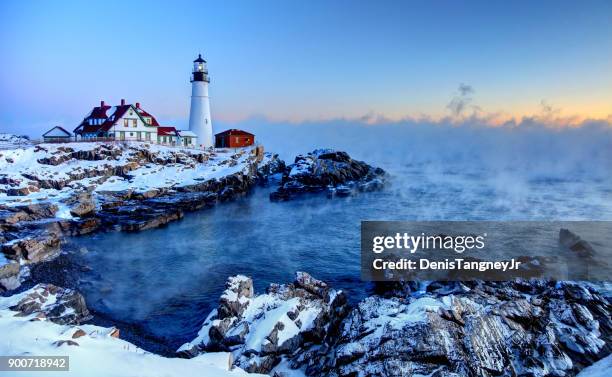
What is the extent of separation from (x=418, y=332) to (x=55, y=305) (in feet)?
61.3

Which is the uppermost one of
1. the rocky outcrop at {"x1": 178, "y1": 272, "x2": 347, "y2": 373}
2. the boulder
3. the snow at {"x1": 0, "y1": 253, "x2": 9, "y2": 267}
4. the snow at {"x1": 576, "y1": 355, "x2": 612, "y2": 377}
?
the boulder

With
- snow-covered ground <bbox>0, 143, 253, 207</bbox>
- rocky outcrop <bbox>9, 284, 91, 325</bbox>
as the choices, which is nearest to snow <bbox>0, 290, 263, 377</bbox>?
rocky outcrop <bbox>9, 284, 91, 325</bbox>

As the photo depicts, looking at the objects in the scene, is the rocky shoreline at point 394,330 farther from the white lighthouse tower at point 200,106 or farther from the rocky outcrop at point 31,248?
the white lighthouse tower at point 200,106

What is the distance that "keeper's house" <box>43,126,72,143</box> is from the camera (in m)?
68.6

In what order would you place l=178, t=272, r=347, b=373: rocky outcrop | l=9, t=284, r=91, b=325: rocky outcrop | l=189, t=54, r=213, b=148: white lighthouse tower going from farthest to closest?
1. l=189, t=54, r=213, b=148: white lighthouse tower
2. l=9, t=284, r=91, b=325: rocky outcrop
3. l=178, t=272, r=347, b=373: rocky outcrop

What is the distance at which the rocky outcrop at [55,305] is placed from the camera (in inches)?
865

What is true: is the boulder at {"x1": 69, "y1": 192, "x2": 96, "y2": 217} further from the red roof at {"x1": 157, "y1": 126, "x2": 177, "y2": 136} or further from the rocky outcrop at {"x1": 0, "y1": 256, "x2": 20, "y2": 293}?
the red roof at {"x1": 157, "y1": 126, "x2": 177, "y2": 136}

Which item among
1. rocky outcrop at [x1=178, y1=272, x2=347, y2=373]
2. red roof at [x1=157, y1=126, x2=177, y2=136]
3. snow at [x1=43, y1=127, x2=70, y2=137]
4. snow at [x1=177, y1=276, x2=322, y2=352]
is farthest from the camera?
red roof at [x1=157, y1=126, x2=177, y2=136]

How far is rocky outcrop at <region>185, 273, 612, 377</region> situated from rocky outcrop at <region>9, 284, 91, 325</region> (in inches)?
301

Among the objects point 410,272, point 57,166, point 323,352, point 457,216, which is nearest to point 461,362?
point 323,352

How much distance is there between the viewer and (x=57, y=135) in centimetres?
7056

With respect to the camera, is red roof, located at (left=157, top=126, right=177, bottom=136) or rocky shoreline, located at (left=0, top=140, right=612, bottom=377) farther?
red roof, located at (left=157, top=126, right=177, bottom=136)

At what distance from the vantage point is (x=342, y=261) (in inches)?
1355

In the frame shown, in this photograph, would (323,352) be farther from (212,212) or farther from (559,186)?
(559,186)
